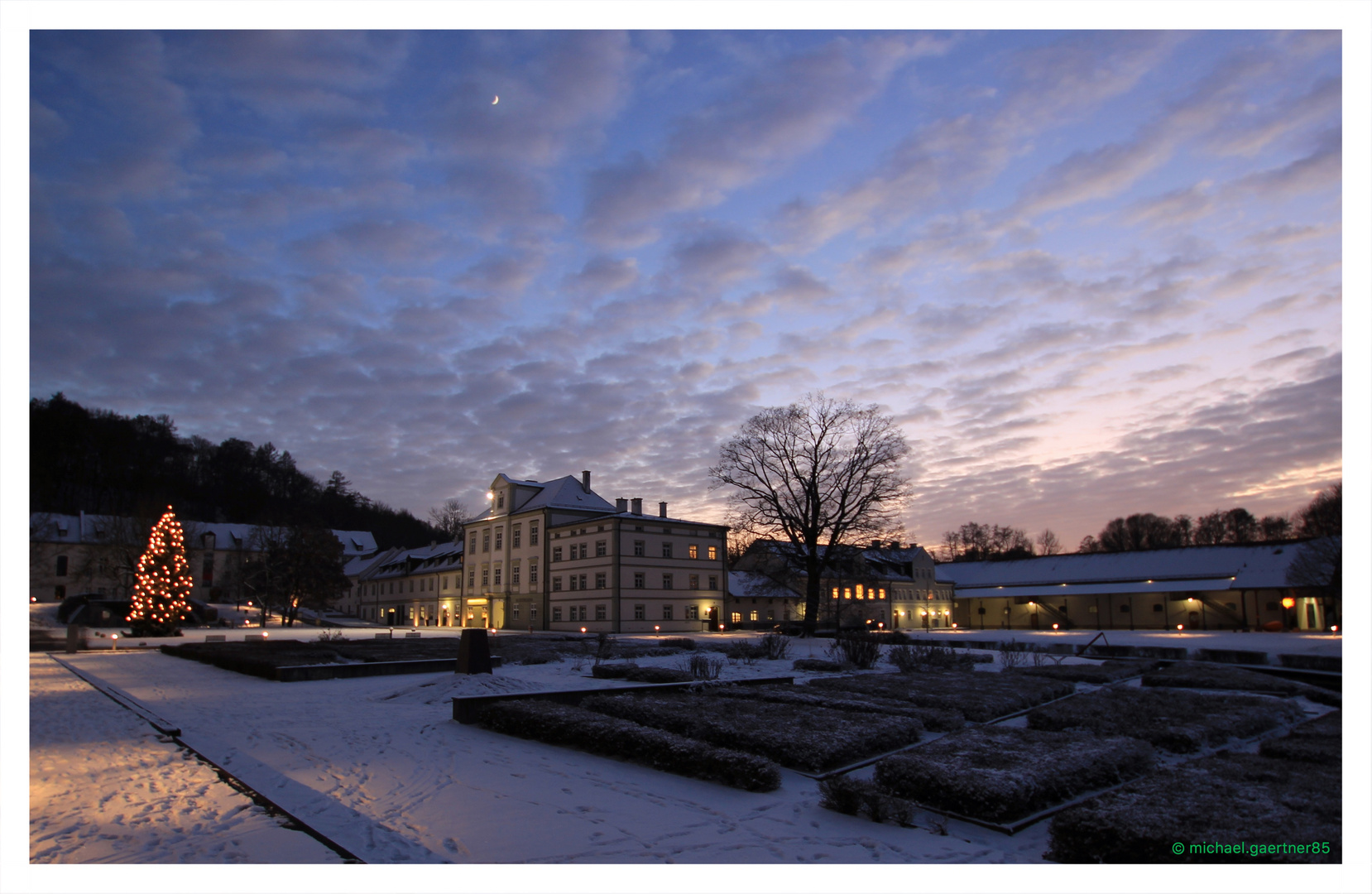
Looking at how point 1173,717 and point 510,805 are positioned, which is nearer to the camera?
point 510,805

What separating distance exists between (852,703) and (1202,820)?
7.32 m

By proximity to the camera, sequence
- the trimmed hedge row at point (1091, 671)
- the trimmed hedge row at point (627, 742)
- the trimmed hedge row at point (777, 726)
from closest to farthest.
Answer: the trimmed hedge row at point (627, 742)
the trimmed hedge row at point (777, 726)
the trimmed hedge row at point (1091, 671)

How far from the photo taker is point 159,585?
1626 inches

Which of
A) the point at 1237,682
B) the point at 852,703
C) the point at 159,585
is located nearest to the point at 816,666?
the point at 852,703

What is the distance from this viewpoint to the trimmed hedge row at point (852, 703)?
11.9 metres

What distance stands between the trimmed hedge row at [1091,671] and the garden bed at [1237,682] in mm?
840

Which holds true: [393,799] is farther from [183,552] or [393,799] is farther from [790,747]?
[183,552]

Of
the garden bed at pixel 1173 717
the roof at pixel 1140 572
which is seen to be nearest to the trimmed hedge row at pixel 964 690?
the garden bed at pixel 1173 717

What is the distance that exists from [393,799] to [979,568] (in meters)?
69.9

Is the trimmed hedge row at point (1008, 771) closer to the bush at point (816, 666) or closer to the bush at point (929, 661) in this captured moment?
the bush at point (929, 661)

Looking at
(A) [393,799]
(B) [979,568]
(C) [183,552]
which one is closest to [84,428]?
(C) [183,552]

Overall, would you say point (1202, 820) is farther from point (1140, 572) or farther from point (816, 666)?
point (1140, 572)

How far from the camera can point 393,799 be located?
777 cm

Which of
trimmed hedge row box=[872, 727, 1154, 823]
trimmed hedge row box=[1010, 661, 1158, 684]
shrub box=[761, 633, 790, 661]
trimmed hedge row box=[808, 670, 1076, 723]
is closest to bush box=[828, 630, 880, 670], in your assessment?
shrub box=[761, 633, 790, 661]
